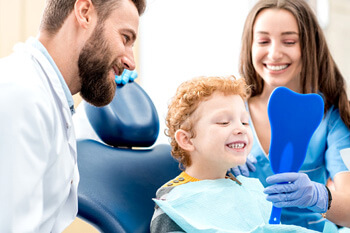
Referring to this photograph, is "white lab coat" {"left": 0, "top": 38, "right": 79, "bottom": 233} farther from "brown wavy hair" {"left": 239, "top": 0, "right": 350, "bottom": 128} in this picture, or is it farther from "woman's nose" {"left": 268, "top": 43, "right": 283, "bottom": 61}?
"brown wavy hair" {"left": 239, "top": 0, "right": 350, "bottom": 128}

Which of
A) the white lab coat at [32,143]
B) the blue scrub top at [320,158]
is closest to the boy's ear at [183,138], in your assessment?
the white lab coat at [32,143]

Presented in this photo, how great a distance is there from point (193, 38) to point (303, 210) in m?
1.79

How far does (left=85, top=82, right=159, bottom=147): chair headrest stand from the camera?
5.06ft

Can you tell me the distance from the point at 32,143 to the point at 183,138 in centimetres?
53

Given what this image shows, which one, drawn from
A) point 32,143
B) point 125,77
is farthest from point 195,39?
point 32,143

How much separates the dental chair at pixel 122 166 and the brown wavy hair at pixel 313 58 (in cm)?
61

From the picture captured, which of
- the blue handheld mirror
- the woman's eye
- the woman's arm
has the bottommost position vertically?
the woman's arm

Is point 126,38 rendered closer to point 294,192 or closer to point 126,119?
point 126,119

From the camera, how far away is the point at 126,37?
1348 millimetres

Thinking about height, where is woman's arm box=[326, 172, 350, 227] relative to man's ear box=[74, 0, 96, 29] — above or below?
below

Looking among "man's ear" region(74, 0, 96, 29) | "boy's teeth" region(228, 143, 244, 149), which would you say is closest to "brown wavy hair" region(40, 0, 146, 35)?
"man's ear" region(74, 0, 96, 29)

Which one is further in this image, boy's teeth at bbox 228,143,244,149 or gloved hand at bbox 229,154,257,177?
gloved hand at bbox 229,154,257,177

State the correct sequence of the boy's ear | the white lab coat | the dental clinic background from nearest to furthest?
the white lab coat, the boy's ear, the dental clinic background

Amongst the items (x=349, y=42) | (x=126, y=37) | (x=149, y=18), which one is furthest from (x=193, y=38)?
(x=126, y=37)
